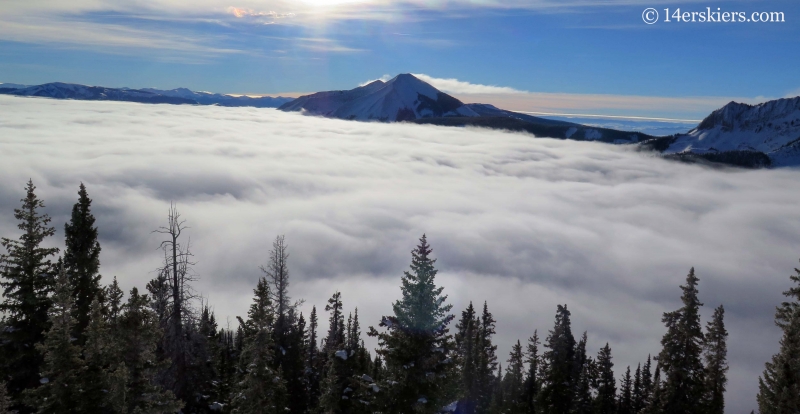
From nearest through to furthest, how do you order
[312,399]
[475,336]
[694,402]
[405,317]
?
1. [405,317]
2. [694,402]
3. [312,399]
4. [475,336]

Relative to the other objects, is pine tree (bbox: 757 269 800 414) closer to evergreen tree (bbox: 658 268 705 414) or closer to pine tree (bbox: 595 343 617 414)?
evergreen tree (bbox: 658 268 705 414)

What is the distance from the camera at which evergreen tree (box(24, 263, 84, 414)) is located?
18.7 meters

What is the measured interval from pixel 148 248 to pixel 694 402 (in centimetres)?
20610

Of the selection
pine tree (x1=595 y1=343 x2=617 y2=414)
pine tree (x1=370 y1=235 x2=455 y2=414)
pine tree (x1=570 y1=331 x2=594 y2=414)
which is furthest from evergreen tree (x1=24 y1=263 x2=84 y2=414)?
pine tree (x1=595 y1=343 x2=617 y2=414)

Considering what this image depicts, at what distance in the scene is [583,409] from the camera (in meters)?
35.5

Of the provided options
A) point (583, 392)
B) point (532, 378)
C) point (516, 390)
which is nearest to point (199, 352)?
point (583, 392)

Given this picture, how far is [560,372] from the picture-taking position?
3638 cm

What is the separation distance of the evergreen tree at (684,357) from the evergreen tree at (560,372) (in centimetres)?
927

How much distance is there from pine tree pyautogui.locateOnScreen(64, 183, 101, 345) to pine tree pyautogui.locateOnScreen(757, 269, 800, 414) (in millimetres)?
35419

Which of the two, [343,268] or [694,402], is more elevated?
[694,402]

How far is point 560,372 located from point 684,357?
37.2ft

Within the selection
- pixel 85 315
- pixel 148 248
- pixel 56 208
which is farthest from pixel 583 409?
pixel 56 208

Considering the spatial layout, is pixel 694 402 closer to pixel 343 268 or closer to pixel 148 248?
pixel 343 268

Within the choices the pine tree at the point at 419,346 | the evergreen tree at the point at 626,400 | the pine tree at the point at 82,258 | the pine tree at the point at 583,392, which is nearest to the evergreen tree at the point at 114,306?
the pine tree at the point at 82,258
